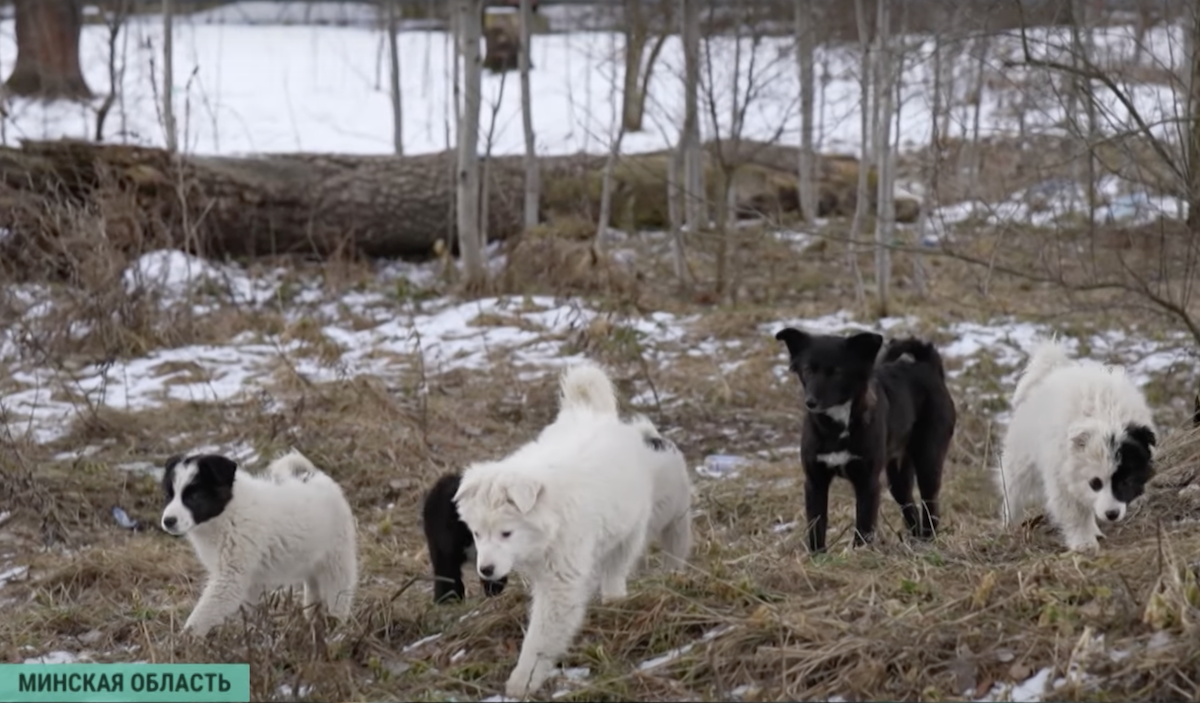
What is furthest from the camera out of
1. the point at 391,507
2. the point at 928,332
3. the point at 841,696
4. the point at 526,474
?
the point at 928,332

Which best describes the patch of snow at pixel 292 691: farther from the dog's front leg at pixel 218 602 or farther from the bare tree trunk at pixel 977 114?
the bare tree trunk at pixel 977 114

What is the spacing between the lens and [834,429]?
6961 mm

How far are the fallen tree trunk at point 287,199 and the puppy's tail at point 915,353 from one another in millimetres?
7090

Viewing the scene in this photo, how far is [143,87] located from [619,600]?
78.7 ft

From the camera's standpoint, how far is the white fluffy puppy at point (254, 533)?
6.46 meters

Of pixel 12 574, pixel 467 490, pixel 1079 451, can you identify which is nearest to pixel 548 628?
pixel 467 490

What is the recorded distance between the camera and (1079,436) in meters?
6.66

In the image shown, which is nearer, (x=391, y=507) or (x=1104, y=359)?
(x=391, y=507)

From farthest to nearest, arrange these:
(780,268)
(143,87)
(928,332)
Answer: (143,87) → (780,268) → (928,332)

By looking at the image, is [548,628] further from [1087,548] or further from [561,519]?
[1087,548]

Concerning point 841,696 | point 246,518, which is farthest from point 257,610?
point 841,696

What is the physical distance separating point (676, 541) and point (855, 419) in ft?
3.30

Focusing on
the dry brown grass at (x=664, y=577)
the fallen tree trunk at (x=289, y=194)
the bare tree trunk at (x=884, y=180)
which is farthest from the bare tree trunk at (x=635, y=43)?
the dry brown grass at (x=664, y=577)

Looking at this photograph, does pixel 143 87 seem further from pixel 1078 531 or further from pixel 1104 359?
pixel 1078 531
